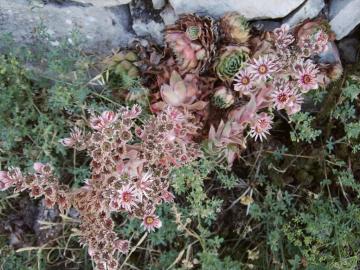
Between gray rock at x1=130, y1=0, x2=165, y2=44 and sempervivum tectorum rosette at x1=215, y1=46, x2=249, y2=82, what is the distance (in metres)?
0.31

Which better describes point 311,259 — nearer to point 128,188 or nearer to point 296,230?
point 296,230

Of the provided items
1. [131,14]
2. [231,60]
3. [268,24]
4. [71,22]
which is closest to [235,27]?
[231,60]

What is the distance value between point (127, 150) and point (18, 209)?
34.5 inches

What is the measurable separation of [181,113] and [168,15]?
0.47 meters

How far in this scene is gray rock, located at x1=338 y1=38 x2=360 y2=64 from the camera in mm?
2174

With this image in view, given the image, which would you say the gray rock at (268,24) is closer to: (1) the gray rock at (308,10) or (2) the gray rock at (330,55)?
(1) the gray rock at (308,10)

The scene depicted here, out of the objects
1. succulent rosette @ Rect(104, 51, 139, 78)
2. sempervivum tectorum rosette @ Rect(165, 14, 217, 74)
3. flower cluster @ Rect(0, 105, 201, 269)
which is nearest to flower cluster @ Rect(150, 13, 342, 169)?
sempervivum tectorum rosette @ Rect(165, 14, 217, 74)

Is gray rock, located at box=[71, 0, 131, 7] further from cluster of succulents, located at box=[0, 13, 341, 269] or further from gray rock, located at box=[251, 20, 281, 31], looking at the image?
gray rock, located at box=[251, 20, 281, 31]

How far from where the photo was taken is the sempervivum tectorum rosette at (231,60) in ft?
6.41

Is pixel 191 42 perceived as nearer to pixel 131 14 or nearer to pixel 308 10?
pixel 131 14

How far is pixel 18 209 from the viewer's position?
94.7 inches

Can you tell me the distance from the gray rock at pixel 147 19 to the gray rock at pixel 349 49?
71 centimetres

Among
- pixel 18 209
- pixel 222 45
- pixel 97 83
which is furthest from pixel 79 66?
pixel 18 209

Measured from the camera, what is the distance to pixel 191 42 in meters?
1.96
